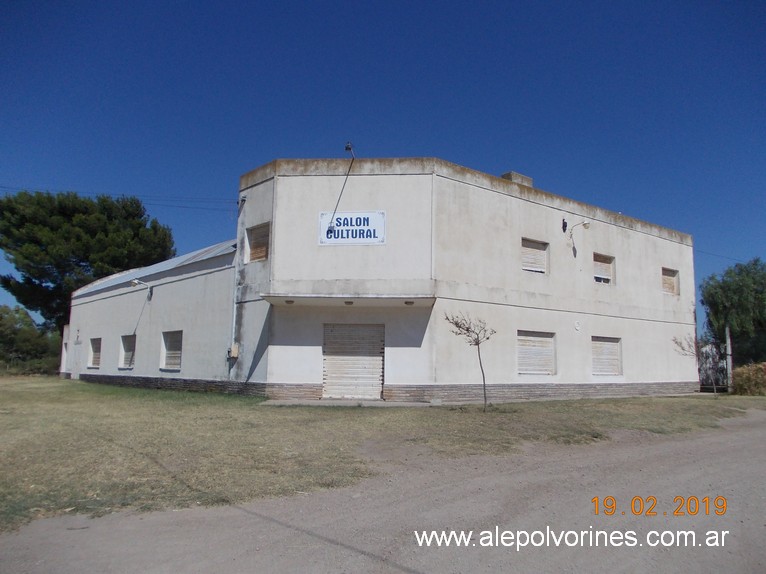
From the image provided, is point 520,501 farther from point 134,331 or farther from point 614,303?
point 134,331

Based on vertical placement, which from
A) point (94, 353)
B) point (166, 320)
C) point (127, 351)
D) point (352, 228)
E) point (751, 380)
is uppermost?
point (352, 228)

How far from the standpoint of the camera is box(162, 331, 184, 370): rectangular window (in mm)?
20797

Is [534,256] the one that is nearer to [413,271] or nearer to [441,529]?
[413,271]

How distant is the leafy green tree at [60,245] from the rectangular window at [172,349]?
1545cm

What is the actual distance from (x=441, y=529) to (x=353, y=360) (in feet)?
37.0

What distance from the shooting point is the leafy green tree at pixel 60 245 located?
108 feet

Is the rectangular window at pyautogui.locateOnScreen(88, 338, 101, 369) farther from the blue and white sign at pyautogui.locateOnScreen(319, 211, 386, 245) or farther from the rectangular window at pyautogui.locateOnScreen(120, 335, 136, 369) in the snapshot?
the blue and white sign at pyautogui.locateOnScreen(319, 211, 386, 245)

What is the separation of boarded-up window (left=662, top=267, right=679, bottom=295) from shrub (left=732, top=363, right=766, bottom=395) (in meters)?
3.95

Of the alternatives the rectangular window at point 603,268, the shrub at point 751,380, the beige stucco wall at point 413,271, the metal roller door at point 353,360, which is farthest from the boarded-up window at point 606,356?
the metal roller door at point 353,360

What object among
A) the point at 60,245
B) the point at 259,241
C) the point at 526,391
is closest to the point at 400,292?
the point at 259,241

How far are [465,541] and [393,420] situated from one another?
7.21 metres

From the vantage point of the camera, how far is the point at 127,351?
2480 cm

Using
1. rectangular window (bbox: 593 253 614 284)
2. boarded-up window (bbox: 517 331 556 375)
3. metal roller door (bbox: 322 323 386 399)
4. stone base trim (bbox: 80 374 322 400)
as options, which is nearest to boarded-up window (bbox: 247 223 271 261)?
metal roller door (bbox: 322 323 386 399)

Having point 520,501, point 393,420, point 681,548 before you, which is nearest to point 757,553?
point 681,548
